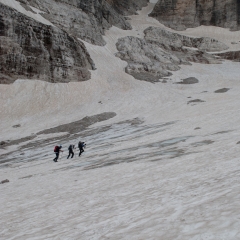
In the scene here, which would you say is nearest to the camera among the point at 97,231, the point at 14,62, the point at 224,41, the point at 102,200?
the point at 97,231

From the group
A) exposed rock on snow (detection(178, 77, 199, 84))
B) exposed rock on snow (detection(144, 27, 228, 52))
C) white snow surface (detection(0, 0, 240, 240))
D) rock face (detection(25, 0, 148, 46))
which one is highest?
rock face (detection(25, 0, 148, 46))

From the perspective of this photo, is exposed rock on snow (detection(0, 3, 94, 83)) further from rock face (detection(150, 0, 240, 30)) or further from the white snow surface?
rock face (detection(150, 0, 240, 30))

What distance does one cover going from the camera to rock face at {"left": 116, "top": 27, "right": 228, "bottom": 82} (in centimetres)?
6475

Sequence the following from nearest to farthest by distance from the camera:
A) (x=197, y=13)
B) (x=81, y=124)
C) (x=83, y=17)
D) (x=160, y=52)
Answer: (x=81, y=124)
(x=83, y=17)
(x=160, y=52)
(x=197, y=13)

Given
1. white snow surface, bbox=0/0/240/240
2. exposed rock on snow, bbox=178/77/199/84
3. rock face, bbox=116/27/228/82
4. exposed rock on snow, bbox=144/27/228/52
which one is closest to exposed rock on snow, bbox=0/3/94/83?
rock face, bbox=116/27/228/82

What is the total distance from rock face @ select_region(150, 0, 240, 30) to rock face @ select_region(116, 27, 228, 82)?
1839 centimetres

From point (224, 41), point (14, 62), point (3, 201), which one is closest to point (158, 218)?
point (3, 201)

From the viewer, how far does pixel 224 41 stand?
92750 millimetres

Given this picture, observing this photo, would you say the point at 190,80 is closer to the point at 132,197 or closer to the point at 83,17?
the point at 83,17

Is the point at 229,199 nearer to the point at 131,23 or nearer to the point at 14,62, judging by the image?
the point at 14,62

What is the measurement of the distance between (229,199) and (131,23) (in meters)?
100

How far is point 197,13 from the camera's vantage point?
358 ft

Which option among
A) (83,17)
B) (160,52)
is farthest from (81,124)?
(83,17)

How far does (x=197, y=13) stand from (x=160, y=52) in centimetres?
4548
